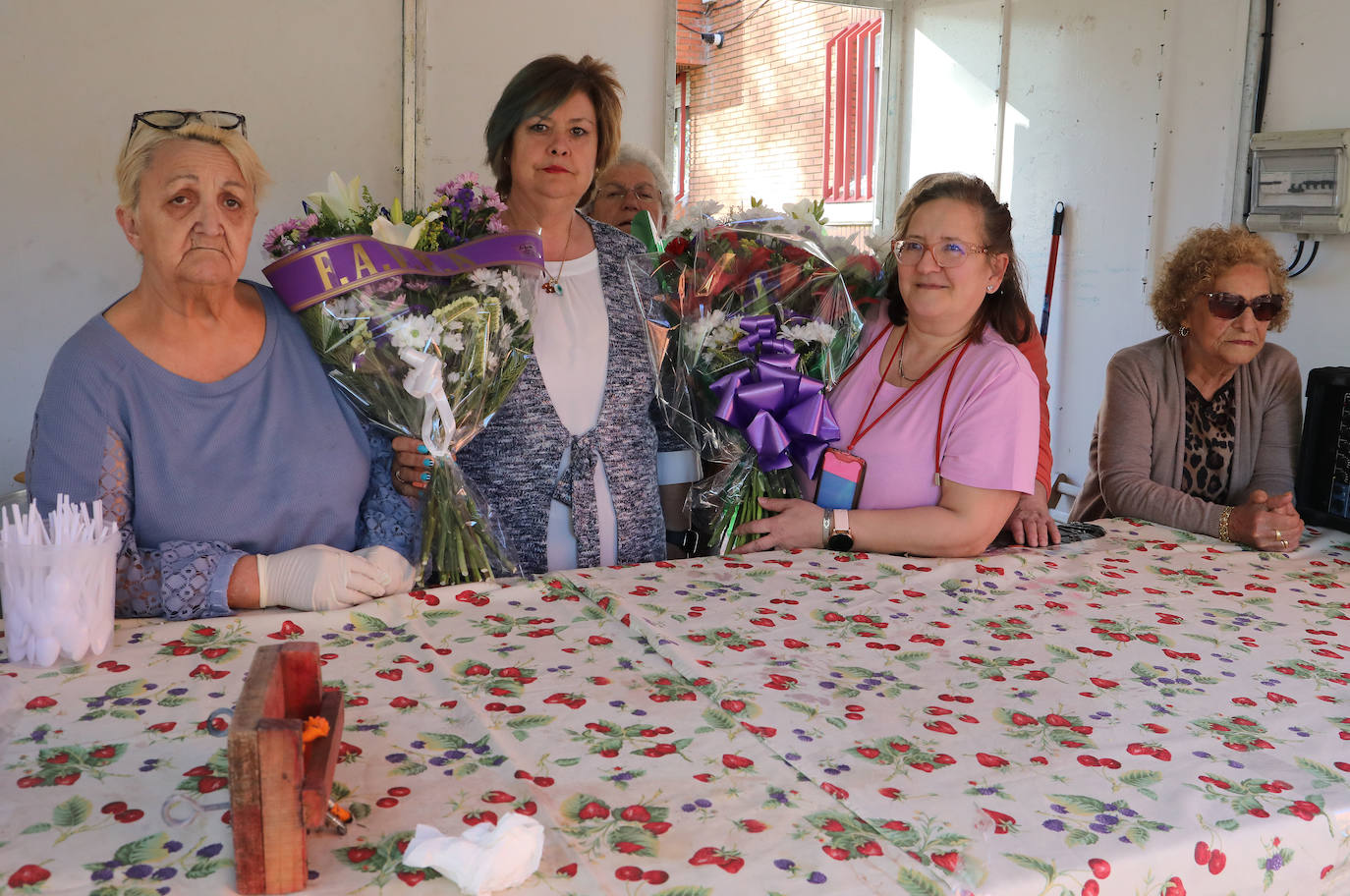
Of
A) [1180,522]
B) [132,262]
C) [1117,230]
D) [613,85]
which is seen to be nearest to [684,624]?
[613,85]

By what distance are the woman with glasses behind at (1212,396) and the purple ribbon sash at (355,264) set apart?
1790 mm

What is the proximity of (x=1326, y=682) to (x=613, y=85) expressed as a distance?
72.3 inches

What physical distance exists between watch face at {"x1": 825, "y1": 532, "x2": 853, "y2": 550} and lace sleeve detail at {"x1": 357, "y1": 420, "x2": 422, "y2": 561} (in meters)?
0.82

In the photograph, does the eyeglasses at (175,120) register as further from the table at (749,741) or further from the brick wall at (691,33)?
the brick wall at (691,33)

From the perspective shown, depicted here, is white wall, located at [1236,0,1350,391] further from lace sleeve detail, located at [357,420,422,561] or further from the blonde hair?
the blonde hair

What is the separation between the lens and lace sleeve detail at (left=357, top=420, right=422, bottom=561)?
6.28ft

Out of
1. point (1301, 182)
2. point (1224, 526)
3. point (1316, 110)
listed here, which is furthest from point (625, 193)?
point (1316, 110)

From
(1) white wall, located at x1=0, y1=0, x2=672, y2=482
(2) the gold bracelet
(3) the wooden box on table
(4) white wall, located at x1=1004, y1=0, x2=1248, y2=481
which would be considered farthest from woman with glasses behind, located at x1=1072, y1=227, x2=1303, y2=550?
(1) white wall, located at x1=0, y1=0, x2=672, y2=482

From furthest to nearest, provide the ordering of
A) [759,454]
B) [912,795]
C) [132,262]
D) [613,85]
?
1. [132,262]
2. [613,85]
3. [759,454]
4. [912,795]

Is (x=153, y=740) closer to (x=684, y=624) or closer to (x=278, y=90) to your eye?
(x=684, y=624)

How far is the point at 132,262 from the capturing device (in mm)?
4320

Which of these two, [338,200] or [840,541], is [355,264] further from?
[840,541]

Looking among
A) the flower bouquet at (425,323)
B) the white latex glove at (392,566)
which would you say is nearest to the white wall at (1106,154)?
the flower bouquet at (425,323)

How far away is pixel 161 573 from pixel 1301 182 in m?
3.91
